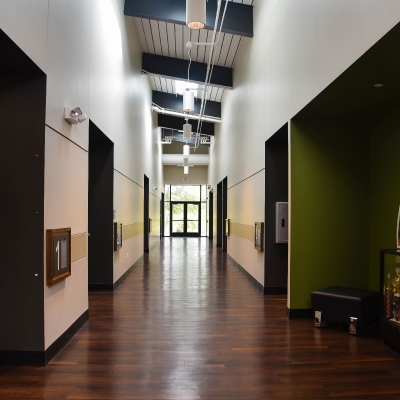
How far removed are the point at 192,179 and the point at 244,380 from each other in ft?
64.7

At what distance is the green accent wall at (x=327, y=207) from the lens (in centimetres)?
515

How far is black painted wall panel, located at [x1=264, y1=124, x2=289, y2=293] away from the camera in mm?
6668

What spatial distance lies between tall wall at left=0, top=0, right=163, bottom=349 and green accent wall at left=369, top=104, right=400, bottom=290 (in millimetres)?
3648

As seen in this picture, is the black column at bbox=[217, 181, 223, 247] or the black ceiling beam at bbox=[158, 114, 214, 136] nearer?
the black column at bbox=[217, 181, 223, 247]

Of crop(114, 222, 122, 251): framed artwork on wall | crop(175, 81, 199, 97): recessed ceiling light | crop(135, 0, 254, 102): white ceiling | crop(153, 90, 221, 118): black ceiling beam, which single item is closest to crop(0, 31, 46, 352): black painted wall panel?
crop(114, 222, 122, 251): framed artwork on wall

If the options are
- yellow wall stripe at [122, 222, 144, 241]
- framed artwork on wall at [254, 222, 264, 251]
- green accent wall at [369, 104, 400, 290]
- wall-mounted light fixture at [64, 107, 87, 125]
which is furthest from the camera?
yellow wall stripe at [122, 222, 144, 241]

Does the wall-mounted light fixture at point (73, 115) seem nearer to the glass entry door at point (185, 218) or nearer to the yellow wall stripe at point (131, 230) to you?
the yellow wall stripe at point (131, 230)

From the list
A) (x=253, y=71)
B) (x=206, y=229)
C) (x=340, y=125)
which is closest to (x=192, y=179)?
(x=206, y=229)

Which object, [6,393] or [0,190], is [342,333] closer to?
[6,393]

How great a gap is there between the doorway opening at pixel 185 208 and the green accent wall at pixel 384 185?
59.5 ft

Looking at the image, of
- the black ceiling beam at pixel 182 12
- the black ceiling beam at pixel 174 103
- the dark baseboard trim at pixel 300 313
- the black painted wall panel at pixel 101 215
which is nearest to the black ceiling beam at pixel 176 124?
the black ceiling beam at pixel 174 103

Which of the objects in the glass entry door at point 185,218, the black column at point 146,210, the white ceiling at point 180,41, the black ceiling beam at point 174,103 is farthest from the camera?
the glass entry door at point 185,218

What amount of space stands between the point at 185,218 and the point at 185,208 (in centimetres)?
58

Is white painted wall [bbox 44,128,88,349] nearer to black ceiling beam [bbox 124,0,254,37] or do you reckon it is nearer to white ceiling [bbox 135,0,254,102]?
black ceiling beam [bbox 124,0,254,37]
